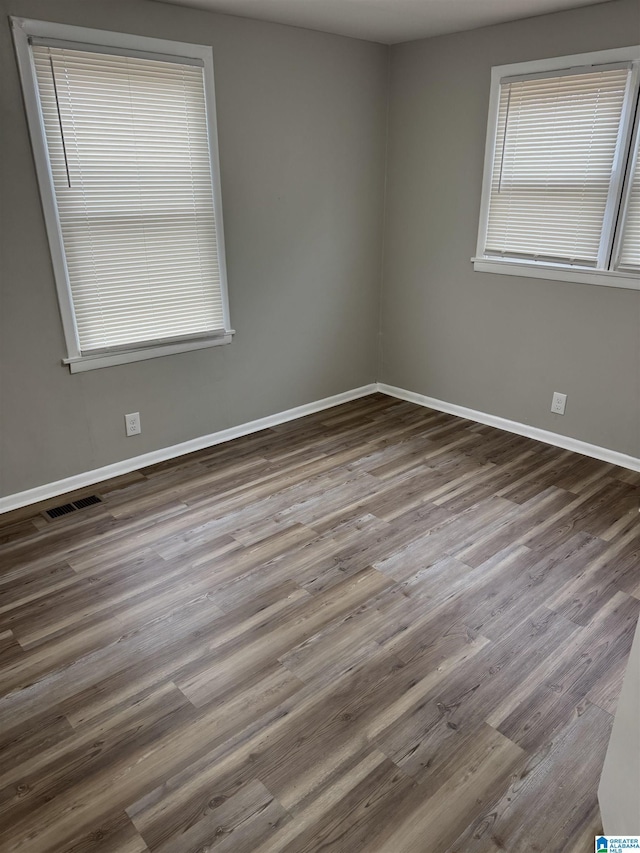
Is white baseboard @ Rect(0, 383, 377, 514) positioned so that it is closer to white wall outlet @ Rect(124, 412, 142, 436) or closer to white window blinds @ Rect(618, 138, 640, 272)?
white wall outlet @ Rect(124, 412, 142, 436)

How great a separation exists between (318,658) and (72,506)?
5.75 ft

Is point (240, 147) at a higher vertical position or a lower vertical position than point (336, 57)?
lower

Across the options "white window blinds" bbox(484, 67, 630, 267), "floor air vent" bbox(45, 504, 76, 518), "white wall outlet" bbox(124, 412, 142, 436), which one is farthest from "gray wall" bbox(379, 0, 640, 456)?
"floor air vent" bbox(45, 504, 76, 518)

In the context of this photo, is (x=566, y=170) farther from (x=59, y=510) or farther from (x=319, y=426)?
(x=59, y=510)

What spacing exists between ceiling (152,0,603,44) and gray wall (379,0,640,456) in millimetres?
171

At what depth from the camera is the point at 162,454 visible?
3742 mm

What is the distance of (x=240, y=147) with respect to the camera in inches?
140

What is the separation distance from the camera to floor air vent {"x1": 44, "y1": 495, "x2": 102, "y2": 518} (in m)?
3.15

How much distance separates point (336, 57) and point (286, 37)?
1.40ft

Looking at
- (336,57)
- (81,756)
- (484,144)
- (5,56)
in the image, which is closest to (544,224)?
(484,144)

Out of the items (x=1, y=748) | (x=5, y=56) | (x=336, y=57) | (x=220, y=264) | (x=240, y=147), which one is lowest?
(x=1, y=748)

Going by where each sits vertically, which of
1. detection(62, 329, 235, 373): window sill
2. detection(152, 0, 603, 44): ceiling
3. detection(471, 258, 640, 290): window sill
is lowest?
detection(62, 329, 235, 373): window sill

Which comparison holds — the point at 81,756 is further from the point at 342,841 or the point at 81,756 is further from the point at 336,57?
the point at 336,57

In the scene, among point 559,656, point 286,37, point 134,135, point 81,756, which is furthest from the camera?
point 286,37
